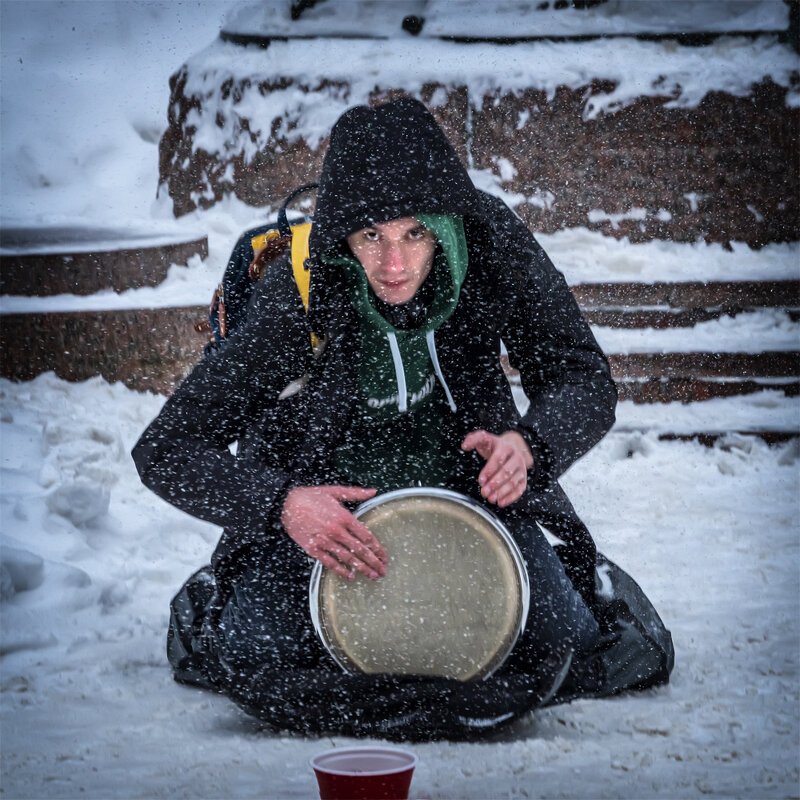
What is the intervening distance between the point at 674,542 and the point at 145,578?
1364 mm

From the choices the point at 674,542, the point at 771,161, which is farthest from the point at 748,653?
the point at 771,161

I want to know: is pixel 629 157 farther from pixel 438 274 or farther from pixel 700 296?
pixel 438 274

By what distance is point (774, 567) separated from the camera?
234 centimetres

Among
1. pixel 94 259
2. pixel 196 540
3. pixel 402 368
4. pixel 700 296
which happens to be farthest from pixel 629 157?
pixel 402 368

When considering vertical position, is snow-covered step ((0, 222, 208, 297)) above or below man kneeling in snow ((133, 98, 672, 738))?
below

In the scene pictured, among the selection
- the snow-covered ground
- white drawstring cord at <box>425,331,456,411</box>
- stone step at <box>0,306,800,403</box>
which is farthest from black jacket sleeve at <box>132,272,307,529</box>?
stone step at <box>0,306,800,403</box>

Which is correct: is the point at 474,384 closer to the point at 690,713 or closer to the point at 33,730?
the point at 690,713

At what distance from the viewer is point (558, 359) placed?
5.33 feet

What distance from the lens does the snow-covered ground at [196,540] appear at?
136 cm

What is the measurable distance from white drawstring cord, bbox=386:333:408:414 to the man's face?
0.21 feet

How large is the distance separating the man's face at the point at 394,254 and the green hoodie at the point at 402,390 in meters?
0.02

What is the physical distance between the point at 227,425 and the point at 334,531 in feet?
0.99

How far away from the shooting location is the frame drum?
1.44 metres

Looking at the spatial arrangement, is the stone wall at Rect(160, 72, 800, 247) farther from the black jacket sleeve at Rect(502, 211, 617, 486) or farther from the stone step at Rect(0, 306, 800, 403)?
the black jacket sleeve at Rect(502, 211, 617, 486)
